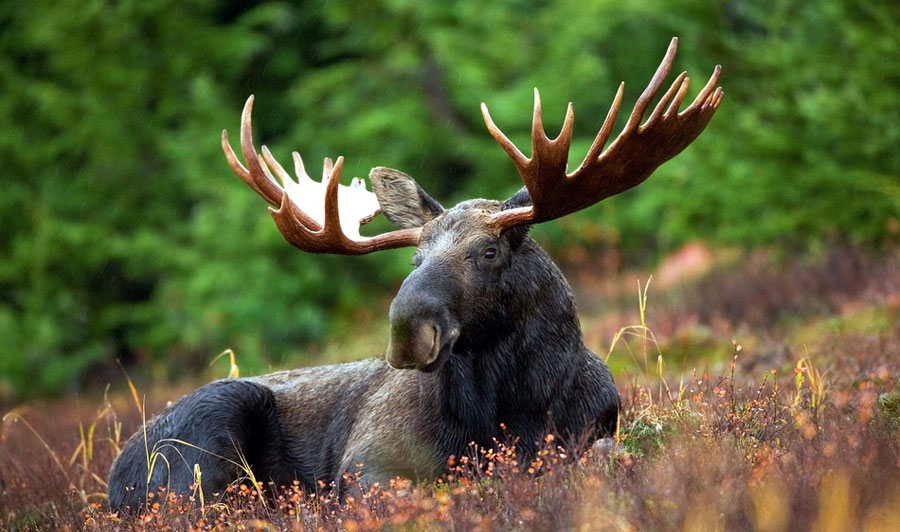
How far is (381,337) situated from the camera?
1573 centimetres

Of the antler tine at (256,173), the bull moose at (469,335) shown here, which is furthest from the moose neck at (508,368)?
the antler tine at (256,173)

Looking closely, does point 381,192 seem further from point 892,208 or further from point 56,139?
point 56,139

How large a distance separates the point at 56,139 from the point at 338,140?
551 centimetres

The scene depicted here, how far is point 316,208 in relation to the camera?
5770 millimetres

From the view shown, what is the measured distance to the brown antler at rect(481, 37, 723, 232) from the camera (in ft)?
15.2

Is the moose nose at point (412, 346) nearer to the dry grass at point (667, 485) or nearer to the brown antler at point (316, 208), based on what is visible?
the dry grass at point (667, 485)

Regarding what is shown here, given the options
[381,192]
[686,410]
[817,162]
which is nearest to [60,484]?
[381,192]

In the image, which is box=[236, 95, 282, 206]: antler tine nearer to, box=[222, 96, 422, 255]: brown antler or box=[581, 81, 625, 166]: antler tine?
box=[222, 96, 422, 255]: brown antler

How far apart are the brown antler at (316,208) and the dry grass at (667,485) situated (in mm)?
1157

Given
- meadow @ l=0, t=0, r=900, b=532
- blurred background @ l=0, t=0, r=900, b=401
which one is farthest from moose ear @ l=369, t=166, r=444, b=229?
blurred background @ l=0, t=0, r=900, b=401

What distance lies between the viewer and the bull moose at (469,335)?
180 inches

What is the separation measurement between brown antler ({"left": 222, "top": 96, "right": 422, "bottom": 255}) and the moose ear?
14 centimetres

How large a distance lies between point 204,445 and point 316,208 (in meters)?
1.39

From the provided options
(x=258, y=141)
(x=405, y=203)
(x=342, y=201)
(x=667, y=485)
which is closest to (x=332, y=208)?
(x=405, y=203)
